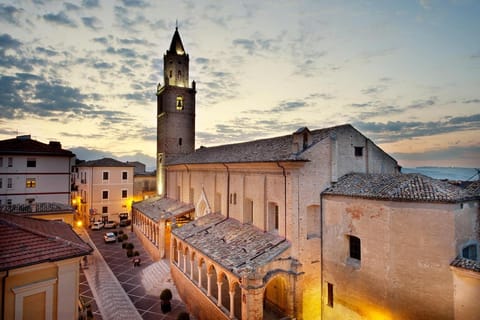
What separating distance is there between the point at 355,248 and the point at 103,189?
41353 mm

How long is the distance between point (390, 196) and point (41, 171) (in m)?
33.5

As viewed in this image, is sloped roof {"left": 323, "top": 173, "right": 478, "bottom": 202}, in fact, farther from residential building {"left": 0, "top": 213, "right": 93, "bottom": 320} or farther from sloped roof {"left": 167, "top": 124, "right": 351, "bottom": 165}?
residential building {"left": 0, "top": 213, "right": 93, "bottom": 320}

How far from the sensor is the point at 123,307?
63.8 feet

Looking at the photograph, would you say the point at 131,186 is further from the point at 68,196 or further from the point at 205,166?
the point at 205,166

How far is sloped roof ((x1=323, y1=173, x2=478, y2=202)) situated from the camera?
41.7ft

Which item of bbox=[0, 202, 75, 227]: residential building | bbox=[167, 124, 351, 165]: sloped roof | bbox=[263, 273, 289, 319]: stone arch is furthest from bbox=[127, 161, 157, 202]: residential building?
bbox=[263, 273, 289, 319]: stone arch

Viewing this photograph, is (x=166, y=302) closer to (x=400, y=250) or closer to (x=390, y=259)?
(x=390, y=259)

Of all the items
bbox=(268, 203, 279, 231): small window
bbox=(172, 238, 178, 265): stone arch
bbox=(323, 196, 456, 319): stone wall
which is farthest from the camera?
bbox=(172, 238, 178, 265): stone arch

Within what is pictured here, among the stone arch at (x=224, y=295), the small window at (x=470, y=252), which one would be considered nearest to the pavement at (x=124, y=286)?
the stone arch at (x=224, y=295)

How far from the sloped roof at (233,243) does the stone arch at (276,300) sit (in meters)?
2.00

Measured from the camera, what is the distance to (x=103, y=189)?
45188 mm

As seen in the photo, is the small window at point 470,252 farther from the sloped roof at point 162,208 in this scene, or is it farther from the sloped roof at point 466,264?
the sloped roof at point 162,208

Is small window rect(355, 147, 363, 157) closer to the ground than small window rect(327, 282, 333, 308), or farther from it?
farther from it

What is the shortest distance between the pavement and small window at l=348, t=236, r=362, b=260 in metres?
11.5
